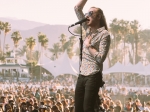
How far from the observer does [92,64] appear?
1713mm

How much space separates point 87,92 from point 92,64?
0.14 m

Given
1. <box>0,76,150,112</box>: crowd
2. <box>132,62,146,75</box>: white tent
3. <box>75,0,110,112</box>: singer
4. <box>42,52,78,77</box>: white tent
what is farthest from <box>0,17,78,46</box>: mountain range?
<box>75,0,110,112</box>: singer

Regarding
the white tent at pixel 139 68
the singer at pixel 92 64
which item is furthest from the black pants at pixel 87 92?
the white tent at pixel 139 68

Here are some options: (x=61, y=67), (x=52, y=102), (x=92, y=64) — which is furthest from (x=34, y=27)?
(x=92, y=64)

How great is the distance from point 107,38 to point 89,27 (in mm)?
147

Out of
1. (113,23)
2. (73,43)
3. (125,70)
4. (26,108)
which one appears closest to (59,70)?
(125,70)

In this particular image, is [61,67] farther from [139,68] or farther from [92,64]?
[92,64]

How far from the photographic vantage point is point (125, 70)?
12633 mm

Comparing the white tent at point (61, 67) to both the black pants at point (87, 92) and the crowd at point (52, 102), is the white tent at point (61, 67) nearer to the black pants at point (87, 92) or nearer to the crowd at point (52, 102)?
the crowd at point (52, 102)

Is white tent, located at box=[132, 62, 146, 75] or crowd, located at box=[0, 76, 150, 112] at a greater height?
white tent, located at box=[132, 62, 146, 75]

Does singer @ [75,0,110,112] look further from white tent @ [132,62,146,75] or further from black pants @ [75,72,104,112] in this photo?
white tent @ [132,62,146,75]

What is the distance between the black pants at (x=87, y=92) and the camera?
1.64 metres

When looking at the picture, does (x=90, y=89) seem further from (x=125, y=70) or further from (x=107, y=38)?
(x=125, y=70)

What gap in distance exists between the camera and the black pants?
5.40ft
